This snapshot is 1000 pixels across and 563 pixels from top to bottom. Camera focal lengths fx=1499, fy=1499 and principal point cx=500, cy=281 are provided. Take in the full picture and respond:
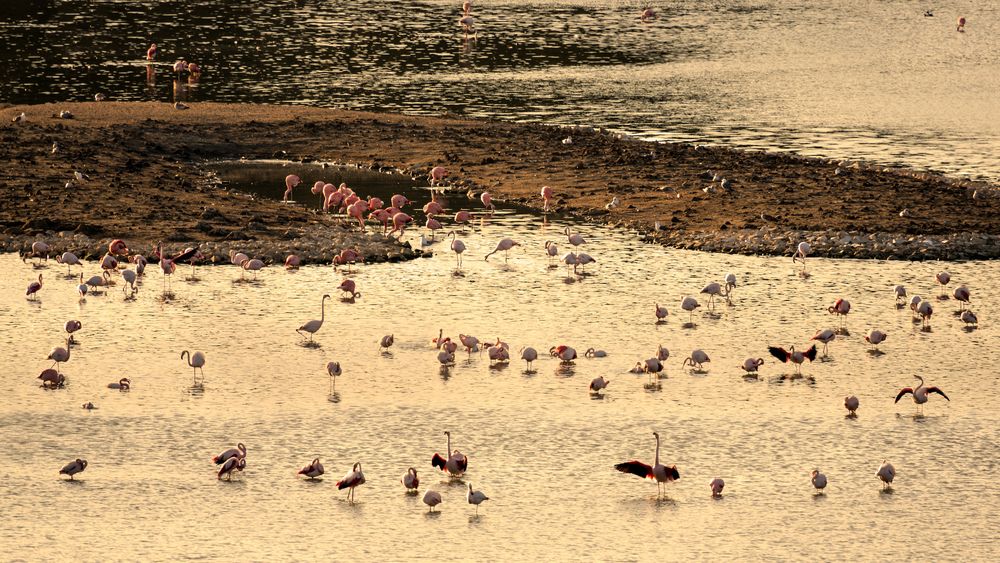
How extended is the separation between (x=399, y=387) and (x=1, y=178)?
55.0 ft

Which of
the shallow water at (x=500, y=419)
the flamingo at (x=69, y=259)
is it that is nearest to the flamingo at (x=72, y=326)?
the shallow water at (x=500, y=419)

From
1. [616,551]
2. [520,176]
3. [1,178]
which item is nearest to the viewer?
[616,551]

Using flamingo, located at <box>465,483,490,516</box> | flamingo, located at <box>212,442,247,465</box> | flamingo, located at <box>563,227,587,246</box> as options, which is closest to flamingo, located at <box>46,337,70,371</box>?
flamingo, located at <box>212,442,247,465</box>

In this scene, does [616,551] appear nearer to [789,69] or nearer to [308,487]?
[308,487]

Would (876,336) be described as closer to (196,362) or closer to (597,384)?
(597,384)

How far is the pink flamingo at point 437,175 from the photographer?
125 feet

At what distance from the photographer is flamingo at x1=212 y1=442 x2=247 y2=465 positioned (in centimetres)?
1884

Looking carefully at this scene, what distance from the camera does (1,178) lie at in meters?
35.3

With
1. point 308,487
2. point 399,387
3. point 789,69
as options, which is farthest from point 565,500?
point 789,69

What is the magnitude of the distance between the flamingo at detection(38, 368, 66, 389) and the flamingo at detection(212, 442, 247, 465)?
4458 mm

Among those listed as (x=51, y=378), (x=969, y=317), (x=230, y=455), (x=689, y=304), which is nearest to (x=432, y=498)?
(x=230, y=455)

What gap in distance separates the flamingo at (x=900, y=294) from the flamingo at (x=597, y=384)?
7.26m

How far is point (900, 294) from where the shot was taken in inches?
1064

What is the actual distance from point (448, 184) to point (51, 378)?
17147 millimetres
